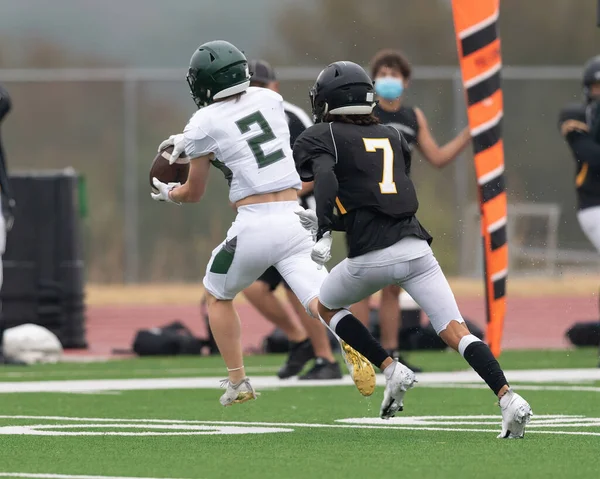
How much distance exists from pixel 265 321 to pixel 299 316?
757 centimetres

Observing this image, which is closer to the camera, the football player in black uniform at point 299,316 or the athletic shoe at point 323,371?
the football player in black uniform at point 299,316

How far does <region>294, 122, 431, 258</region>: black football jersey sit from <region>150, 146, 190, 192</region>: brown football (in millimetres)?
1522

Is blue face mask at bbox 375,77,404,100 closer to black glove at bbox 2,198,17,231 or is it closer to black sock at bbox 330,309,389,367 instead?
black glove at bbox 2,198,17,231

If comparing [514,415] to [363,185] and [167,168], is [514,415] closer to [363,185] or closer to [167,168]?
[363,185]

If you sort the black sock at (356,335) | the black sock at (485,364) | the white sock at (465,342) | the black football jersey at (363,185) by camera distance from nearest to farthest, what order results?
the black sock at (485,364)
the white sock at (465,342)
the black football jersey at (363,185)
the black sock at (356,335)

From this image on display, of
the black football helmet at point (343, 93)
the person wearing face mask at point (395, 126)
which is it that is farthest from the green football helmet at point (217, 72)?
the person wearing face mask at point (395, 126)

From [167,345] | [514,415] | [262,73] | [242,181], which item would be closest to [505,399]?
[514,415]

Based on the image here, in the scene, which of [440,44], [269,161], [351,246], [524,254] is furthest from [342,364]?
[440,44]

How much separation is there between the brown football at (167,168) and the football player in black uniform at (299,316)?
1763 mm

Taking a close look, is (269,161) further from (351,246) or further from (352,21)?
(352,21)

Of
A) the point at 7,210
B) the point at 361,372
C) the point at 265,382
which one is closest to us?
the point at 361,372

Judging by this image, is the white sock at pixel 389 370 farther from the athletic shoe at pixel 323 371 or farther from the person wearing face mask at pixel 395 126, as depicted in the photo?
the person wearing face mask at pixel 395 126

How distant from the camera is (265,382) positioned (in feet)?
34.6

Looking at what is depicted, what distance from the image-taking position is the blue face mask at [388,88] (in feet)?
37.0
